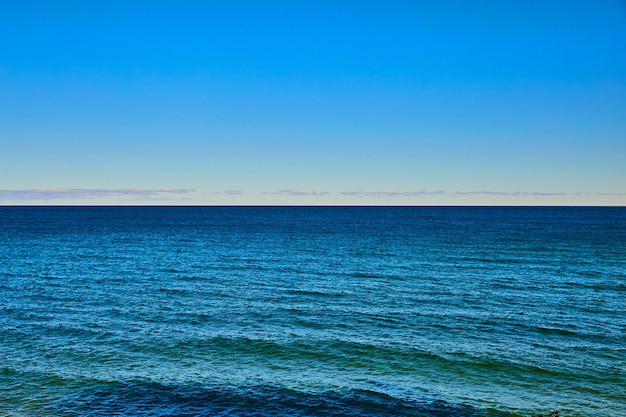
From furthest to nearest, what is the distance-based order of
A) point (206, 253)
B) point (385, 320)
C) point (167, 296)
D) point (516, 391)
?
point (206, 253)
point (167, 296)
point (385, 320)
point (516, 391)

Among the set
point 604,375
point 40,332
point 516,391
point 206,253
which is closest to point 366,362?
point 516,391

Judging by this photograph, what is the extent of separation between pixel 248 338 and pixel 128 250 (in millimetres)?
53656

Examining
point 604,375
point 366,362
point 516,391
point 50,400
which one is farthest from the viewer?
point 366,362

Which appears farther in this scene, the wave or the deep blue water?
the deep blue water

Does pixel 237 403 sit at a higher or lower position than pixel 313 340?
lower

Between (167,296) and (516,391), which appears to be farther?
(167,296)

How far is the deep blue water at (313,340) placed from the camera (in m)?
21.1

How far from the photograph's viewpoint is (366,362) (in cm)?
Answer: 2569

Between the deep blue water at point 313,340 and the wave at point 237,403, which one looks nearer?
the wave at point 237,403

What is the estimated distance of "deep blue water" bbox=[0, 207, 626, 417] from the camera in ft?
69.4

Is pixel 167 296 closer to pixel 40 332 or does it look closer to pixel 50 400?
pixel 40 332

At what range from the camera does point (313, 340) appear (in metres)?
29.1

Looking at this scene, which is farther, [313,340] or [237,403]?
[313,340]

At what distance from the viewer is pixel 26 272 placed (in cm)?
5366
